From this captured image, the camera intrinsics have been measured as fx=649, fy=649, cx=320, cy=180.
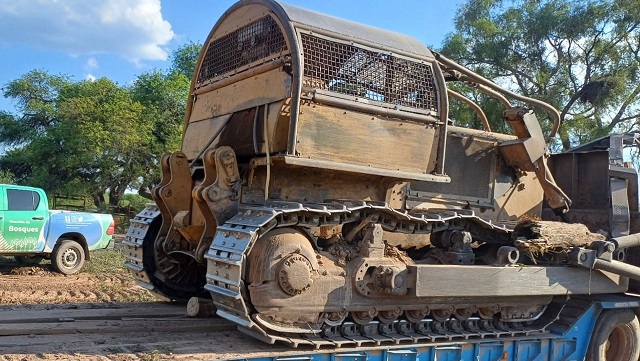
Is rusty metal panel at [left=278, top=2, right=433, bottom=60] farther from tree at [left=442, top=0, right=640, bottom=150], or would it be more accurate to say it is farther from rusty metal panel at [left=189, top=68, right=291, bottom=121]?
tree at [left=442, top=0, right=640, bottom=150]

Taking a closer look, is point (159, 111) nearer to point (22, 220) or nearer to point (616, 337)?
point (22, 220)

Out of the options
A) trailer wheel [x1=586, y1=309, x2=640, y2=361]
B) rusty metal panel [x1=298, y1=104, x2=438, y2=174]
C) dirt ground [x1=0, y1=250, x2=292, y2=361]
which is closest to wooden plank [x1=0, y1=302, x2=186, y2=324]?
dirt ground [x1=0, y1=250, x2=292, y2=361]

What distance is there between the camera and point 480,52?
85.4ft

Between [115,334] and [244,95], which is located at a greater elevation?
[244,95]

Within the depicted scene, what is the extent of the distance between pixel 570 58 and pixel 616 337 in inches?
767

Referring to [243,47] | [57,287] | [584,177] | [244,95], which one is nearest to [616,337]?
[584,177]

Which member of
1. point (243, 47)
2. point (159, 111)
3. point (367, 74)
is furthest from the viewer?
point (159, 111)

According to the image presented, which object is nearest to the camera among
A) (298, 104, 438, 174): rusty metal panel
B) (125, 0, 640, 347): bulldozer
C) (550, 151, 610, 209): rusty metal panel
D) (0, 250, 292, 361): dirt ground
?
(0, 250, 292, 361): dirt ground

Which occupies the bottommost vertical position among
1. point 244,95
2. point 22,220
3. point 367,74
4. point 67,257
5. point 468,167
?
point 67,257

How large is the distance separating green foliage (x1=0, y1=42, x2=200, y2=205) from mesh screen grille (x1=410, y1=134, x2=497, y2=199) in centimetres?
2124

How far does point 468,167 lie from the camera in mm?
8203

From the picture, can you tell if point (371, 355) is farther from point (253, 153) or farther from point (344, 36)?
point (344, 36)

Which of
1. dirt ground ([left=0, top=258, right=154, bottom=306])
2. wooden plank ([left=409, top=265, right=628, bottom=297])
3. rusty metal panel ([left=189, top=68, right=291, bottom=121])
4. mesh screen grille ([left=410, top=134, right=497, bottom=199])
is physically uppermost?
rusty metal panel ([left=189, top=68, right=291, bottom=121])

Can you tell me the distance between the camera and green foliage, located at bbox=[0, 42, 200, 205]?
2977 centimetres
